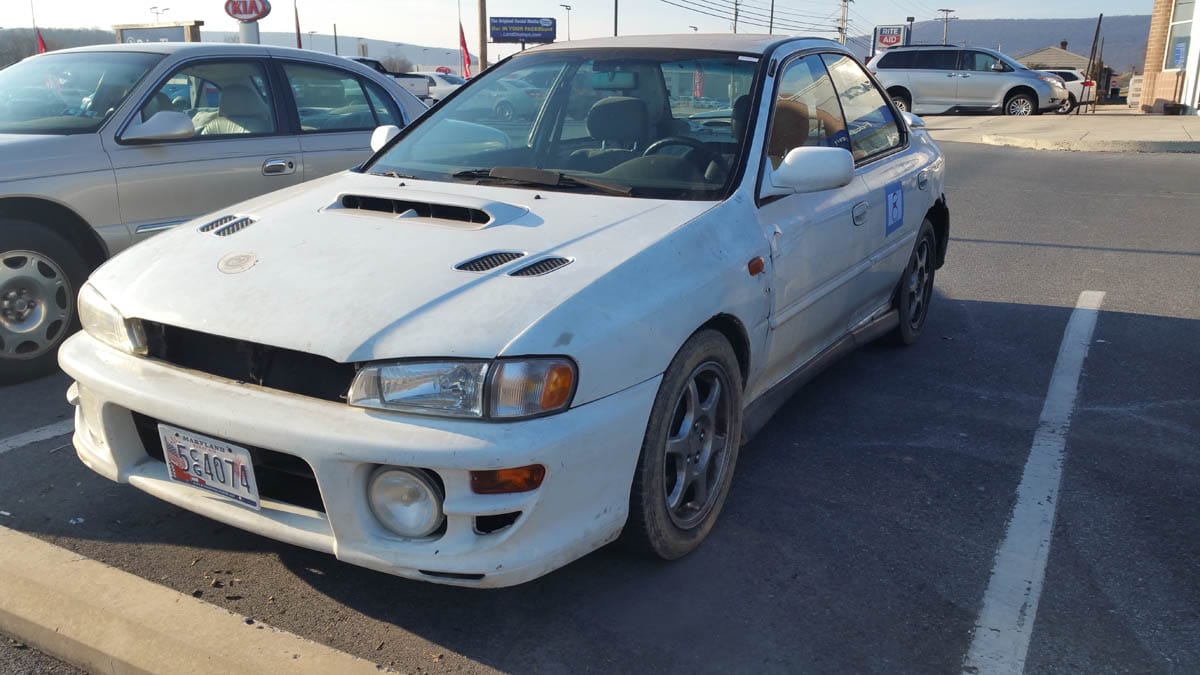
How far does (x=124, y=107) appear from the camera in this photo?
5.00m

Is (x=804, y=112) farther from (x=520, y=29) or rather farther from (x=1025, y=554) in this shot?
(x=520, y=29)

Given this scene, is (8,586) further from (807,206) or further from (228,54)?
(228,54)

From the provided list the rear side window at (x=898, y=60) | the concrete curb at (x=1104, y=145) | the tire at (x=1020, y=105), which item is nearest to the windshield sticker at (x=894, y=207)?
the concrete curb at (x=1104, y=145)

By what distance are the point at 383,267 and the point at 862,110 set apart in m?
2.83

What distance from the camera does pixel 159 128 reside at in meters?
4.91

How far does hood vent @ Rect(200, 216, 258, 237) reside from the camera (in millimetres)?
3216

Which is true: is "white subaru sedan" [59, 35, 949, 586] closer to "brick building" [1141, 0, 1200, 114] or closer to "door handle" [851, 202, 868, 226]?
"door handle" [851, 202, 868, 226]

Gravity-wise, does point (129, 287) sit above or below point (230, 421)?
above

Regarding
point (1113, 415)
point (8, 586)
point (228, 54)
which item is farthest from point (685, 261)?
point (228, 54)

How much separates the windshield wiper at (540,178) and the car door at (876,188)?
4.04 feet

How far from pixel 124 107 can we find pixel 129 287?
2.51 m

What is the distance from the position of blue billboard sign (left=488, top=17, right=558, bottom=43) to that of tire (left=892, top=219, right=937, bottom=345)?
7071 centimetres

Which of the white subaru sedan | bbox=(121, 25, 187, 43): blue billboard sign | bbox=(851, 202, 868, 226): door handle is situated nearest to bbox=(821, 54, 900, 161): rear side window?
bbox=(851, 202, 868, 226): door handle

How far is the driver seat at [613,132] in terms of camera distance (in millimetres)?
3668
